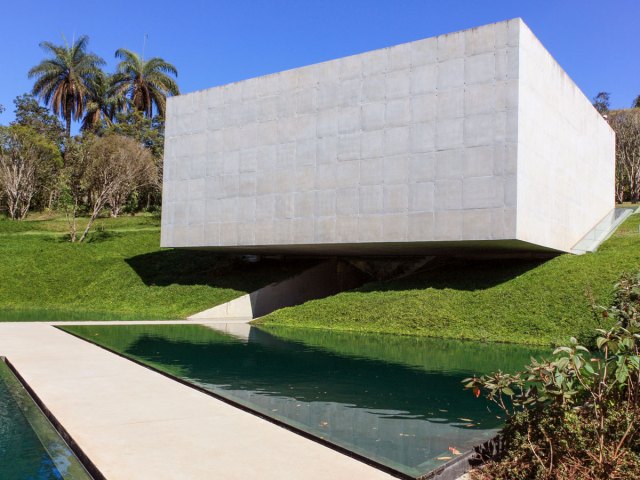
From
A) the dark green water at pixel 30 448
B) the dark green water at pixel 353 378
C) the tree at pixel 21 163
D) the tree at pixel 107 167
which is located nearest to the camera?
the dark green water at pixel 30 448

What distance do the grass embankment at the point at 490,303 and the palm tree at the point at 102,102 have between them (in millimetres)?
36157

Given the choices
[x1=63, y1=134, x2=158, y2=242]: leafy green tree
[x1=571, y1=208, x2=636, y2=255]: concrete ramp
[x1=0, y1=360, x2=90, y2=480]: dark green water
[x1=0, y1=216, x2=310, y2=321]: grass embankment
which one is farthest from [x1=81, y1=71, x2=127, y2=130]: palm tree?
[x1=0, y1=360, x2=90, y2=480]: dark green water

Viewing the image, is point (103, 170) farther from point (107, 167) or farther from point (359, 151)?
point (359, 151)

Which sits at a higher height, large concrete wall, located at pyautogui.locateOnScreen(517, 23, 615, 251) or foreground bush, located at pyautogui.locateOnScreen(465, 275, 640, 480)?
large concrete wall, located at pyautogui.locateOnScreen(517, 23, 615, 251)

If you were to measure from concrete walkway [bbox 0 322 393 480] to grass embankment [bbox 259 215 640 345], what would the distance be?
10194mm

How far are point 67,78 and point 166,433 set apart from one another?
49244 mm

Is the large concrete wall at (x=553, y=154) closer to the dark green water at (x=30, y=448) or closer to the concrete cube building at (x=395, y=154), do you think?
the concrete cube building at (x=395, y=154)

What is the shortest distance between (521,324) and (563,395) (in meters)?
12.4

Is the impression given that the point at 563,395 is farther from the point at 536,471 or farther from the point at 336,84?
the point at 336,84

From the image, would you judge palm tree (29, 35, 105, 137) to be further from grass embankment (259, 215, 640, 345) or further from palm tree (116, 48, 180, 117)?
grass embankment (259, 215, 640, 345)

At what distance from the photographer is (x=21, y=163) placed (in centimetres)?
3900

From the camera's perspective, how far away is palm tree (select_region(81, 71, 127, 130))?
1891 inches

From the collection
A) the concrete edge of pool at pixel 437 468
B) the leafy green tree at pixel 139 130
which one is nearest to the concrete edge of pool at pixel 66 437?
the concrete edge of pool at pixel 437 468

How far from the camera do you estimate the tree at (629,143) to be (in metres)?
41.5
